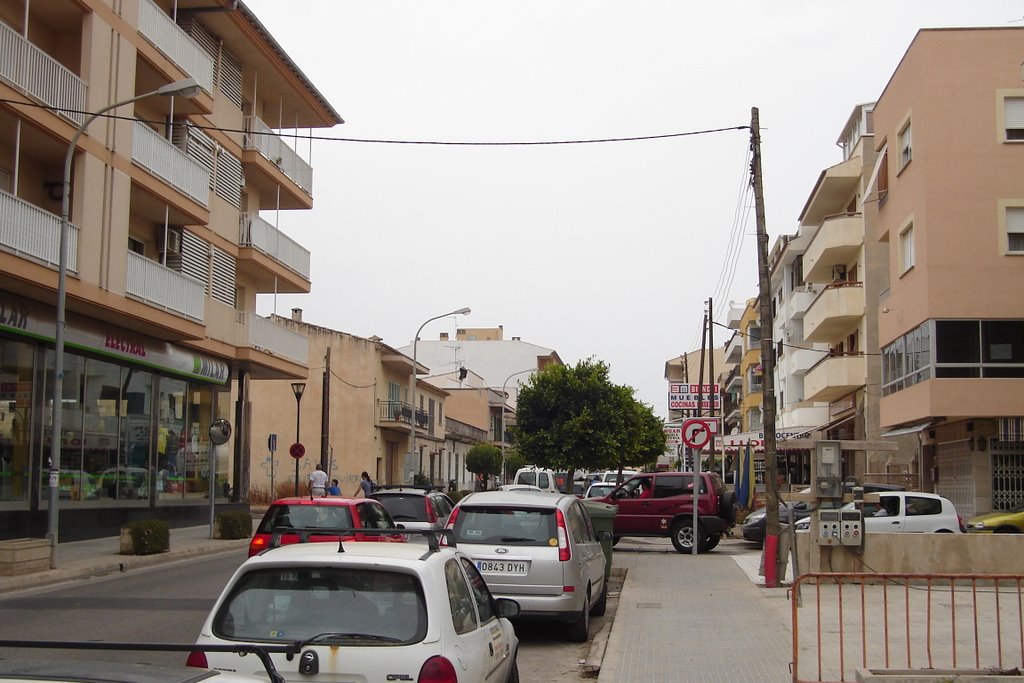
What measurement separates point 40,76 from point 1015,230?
2339 centimetres

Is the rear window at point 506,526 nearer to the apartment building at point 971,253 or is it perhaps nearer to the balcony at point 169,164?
the balcony at point 169,164

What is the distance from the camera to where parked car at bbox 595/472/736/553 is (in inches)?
978

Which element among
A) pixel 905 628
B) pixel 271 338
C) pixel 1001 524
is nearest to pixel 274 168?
pixel 271 338

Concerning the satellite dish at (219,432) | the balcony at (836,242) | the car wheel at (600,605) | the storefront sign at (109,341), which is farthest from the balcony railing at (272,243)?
the car wheel at (600,605)

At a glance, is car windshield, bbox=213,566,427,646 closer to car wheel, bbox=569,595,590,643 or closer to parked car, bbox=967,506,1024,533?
car wheel, bbox=569,595,590,643

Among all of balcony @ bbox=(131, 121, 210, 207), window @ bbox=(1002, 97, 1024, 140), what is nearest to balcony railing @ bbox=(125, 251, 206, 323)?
balcony @ bbox=(131, 121, 210, 207)

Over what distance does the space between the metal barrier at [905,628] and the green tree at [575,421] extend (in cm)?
2844

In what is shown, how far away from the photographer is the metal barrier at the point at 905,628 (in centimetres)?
943

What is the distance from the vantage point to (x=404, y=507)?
762 inches

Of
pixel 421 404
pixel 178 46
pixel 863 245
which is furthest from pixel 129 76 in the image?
pixel 421 404

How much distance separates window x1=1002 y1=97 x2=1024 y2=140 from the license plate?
2235 centimetres

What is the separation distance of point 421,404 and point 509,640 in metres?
57.2

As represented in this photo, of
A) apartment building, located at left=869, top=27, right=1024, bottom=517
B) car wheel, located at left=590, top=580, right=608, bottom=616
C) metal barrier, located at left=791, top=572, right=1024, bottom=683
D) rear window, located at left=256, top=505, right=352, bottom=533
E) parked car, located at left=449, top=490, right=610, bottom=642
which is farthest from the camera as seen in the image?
apartment building, located at left=869, top=27, right=1024, bottom=517

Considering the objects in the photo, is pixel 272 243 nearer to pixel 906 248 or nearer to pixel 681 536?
pixel 681 536
